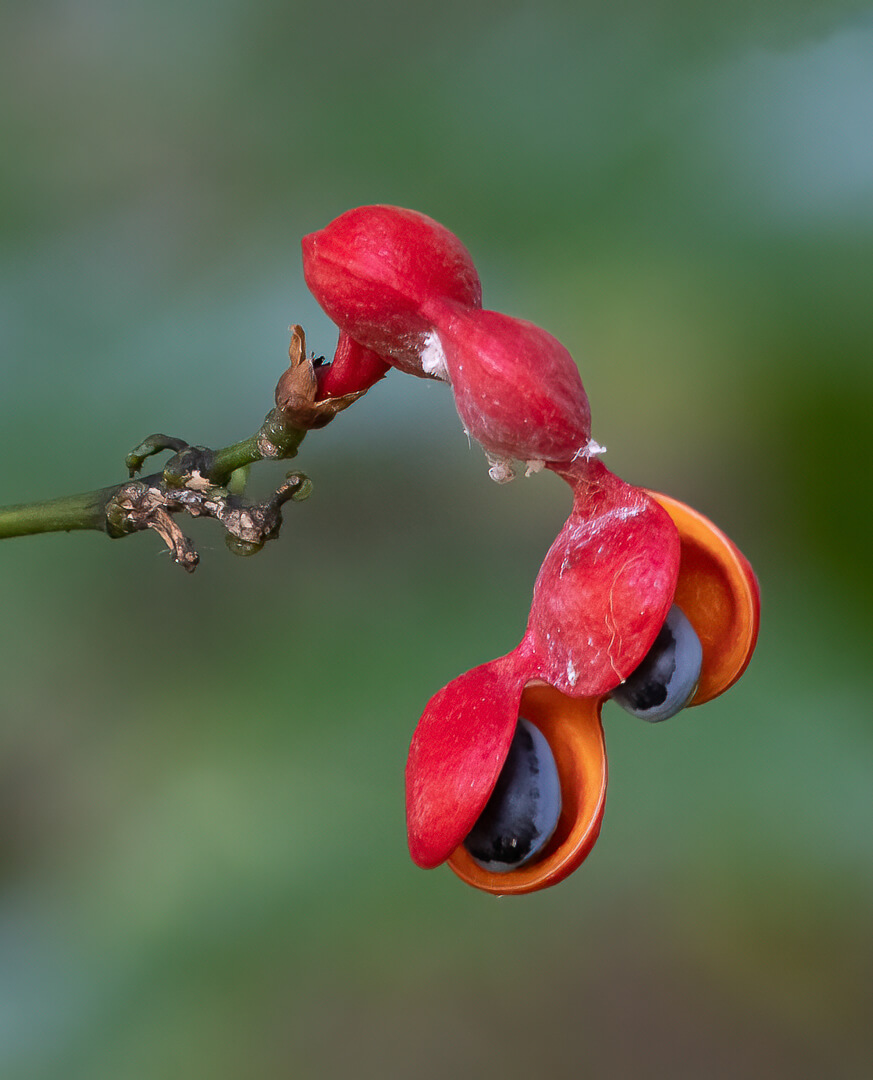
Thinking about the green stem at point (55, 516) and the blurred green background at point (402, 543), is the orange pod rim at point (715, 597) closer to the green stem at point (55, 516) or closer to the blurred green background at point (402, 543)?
the green stem at point (55, 516)

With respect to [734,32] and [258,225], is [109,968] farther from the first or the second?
[734,32]

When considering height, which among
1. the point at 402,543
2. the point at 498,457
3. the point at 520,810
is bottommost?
the point at 520,810

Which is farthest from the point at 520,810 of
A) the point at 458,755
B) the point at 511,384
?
the point at 511,384

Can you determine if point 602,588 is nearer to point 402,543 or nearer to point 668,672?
point 668,672

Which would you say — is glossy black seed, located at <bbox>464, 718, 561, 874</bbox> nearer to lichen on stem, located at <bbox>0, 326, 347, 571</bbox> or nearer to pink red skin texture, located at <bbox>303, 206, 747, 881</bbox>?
pink red skin texture, located at <bbox>303, 206, 747, 881</bbox>

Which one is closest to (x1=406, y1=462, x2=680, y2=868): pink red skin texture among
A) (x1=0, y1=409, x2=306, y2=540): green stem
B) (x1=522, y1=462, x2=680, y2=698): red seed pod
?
(x1=522, y1=462, x2=680, y2=698): red seed pod

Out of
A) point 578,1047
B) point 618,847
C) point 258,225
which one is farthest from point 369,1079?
point 258,225
